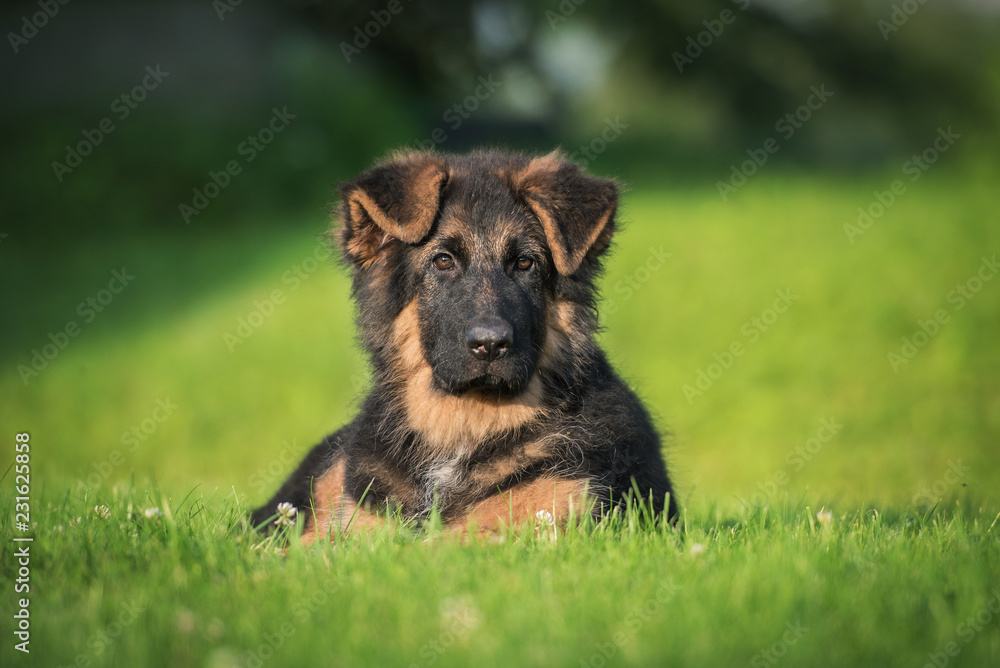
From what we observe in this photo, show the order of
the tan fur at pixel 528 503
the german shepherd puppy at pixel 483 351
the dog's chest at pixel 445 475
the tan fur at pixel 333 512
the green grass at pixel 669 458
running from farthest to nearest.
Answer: the dog's chest at pixel 445 475
the german shepherd puppy at pixel 483 351
the tan fur at pixel 333 512
the tan fur at pixel 528 503
the green grass at pixel 669 458

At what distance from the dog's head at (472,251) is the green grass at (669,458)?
615 millimetres

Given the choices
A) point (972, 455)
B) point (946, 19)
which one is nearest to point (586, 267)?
point (972, 455)

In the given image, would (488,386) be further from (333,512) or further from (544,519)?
(333,512)

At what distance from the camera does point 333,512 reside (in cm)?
561

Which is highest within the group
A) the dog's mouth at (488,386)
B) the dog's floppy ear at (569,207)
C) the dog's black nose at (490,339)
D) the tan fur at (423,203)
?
the dog's floppy ear at (569,207)

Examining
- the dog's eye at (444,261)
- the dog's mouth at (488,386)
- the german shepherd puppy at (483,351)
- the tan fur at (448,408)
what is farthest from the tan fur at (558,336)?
the dog's eye at (444,261)

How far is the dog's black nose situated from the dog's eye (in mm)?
592

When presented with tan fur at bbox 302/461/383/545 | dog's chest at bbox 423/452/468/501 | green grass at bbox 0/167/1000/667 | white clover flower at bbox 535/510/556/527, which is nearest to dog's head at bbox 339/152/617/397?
dog's chest at bbox 423/452/468/501

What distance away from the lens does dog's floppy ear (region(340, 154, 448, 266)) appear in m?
5.66

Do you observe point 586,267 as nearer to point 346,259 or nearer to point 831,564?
point 346,259

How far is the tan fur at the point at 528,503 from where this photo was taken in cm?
526

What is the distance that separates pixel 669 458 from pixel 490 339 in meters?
2.54

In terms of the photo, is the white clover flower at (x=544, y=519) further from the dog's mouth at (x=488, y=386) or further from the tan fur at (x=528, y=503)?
the dog's mouth at (x=488, y=386)

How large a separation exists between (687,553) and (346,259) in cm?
310
